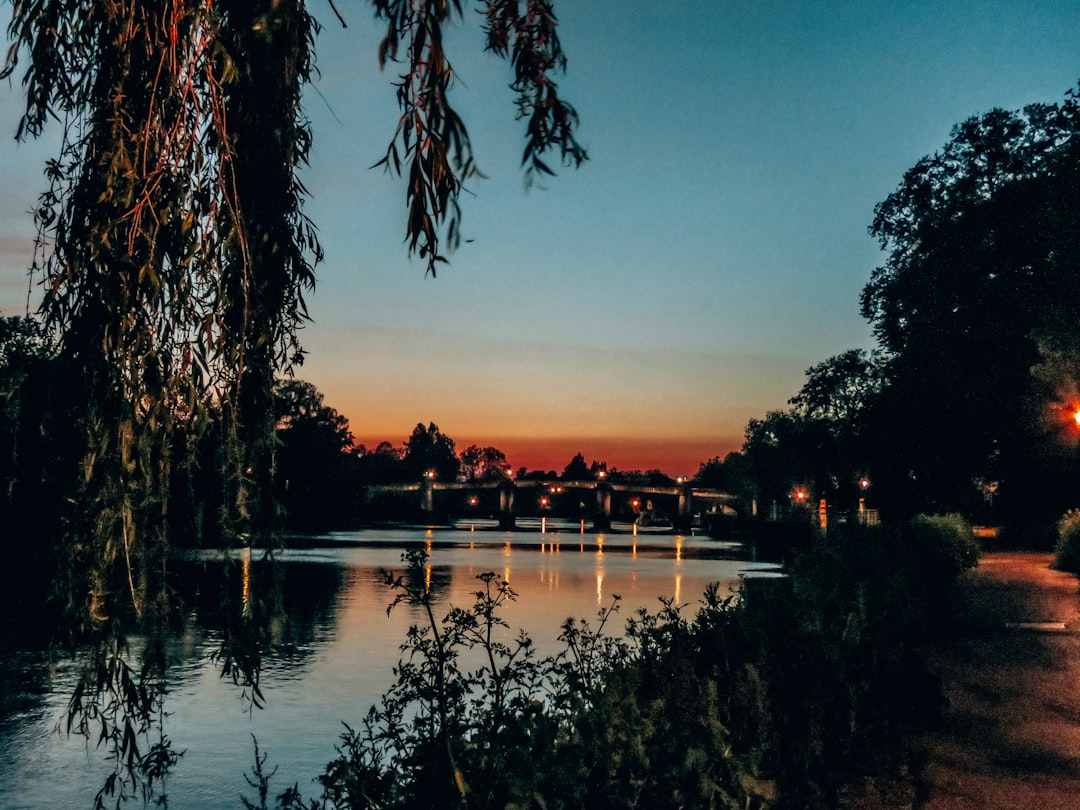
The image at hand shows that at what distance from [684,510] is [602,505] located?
16.8m

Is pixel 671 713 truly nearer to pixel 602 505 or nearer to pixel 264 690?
pixel 264 690

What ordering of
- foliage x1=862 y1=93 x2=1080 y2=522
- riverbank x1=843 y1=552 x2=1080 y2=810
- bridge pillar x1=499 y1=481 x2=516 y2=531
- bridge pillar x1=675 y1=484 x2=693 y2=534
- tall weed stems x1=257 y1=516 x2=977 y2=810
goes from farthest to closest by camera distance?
bridge pillar x1=499 y1=481 x2=516 y2=531
bridge pillar x1=675 y1=484 x2=693 y2=534
foliage x1=862 y1=93 x2=1080 y2=522
riverbank x1=843 y1=552 x2=1080 y2=810
tall weed stems x1=257 y1=516 x2=977 y2=810

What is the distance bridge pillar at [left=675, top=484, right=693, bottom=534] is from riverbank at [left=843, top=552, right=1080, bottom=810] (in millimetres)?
130245

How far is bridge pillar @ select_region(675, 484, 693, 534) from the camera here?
150750 millimetres

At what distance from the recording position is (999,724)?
35.2ft

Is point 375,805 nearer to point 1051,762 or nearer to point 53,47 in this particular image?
point 53,47

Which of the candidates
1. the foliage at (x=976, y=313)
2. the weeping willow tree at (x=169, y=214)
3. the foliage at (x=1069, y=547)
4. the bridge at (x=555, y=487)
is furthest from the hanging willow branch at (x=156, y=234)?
the bridge at (x=555, y=487)

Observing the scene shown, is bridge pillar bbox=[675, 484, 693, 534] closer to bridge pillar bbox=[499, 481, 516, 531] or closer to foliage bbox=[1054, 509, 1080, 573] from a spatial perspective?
bridge pillar bbox=[499, 481, 516, 531]

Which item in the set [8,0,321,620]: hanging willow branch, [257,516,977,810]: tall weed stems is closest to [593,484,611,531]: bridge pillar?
[257,516,977,810]: tall weed stems

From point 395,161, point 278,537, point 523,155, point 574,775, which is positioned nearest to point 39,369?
point 278,537

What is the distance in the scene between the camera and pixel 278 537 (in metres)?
4.86

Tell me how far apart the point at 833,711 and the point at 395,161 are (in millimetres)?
6740

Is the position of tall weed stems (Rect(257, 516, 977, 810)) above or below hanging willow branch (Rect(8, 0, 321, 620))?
below

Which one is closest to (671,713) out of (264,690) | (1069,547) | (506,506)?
(264,690)
